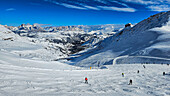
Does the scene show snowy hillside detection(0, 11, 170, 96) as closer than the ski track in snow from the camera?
No

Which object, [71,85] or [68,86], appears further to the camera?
[71,85]

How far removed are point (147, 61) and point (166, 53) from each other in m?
10.3

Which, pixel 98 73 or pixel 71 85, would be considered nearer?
pixel 71 85

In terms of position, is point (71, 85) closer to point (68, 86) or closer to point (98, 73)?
point (68, 86)

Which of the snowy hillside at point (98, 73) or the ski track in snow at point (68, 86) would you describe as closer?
the ski track in snow at point (68, 86)

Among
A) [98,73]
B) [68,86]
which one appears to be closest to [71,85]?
[68,86]

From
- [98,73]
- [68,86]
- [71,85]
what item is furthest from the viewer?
[98,73]

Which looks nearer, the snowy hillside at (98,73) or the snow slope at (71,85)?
the snow slope at (71,85)

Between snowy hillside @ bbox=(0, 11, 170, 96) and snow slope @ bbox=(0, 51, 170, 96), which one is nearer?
snow slope @ bbox=(0, 51, 170, 96)

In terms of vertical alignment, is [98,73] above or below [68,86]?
below

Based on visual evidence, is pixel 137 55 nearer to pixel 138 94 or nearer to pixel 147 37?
pixel 147 37

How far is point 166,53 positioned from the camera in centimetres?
5231

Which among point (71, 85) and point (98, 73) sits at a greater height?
point (71, 85)

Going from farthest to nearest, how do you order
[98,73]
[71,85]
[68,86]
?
[98,73] < [71,85] < [68,86]
